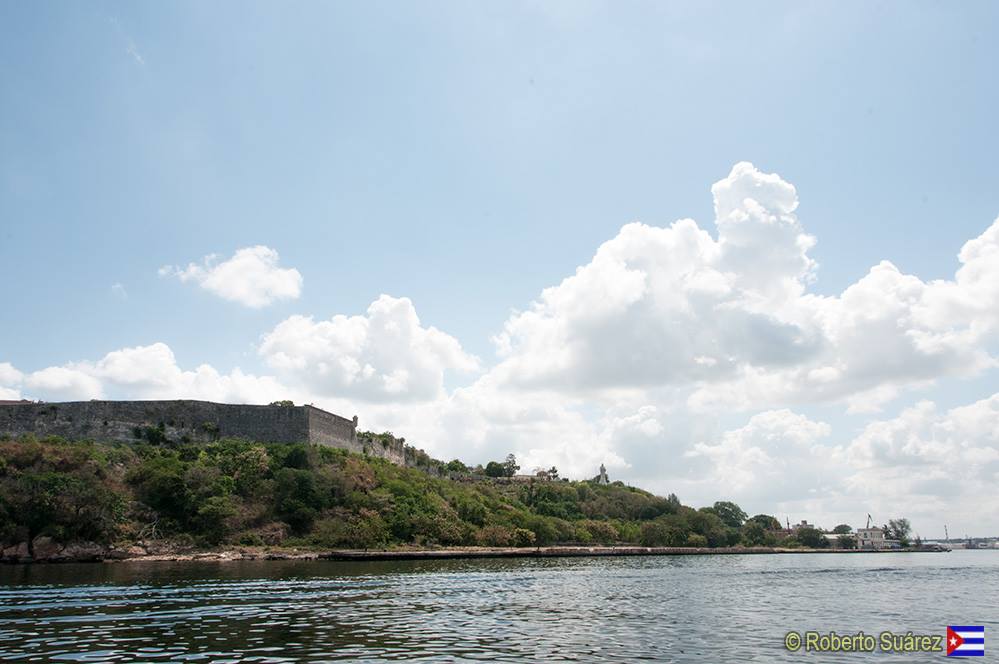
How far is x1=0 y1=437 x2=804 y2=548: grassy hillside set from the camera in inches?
2359

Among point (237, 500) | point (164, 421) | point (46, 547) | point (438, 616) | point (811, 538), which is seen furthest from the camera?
point (811, 538)

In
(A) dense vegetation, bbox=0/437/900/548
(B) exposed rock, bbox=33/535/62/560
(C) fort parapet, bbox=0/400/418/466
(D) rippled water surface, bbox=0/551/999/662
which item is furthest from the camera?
(C) fort parapet, bbox=0/400/418/466

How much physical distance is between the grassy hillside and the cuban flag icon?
185 feet

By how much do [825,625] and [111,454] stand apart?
2763 inches

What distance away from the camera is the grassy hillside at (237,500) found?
2359 inches

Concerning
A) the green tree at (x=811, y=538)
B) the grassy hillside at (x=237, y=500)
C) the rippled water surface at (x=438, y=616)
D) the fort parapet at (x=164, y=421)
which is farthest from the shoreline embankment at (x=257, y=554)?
the green tree at (x=811, y=538)

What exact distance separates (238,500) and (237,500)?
0.14 metres

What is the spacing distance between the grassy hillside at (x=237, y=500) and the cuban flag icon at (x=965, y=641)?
185 ft

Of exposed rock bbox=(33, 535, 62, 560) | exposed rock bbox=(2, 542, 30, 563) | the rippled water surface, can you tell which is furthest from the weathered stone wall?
the rippled water surface

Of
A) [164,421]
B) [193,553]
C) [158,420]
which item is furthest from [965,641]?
[158,420]

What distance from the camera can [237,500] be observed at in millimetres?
73062

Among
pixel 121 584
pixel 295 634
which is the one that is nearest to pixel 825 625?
pixel 295 634

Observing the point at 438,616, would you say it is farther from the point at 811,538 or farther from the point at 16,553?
the point at 811,538

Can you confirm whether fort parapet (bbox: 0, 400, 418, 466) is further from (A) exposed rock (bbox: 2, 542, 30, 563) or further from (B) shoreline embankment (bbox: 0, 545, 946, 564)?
(A) exposed rock (bbox: 2, 542, 30, 563)
